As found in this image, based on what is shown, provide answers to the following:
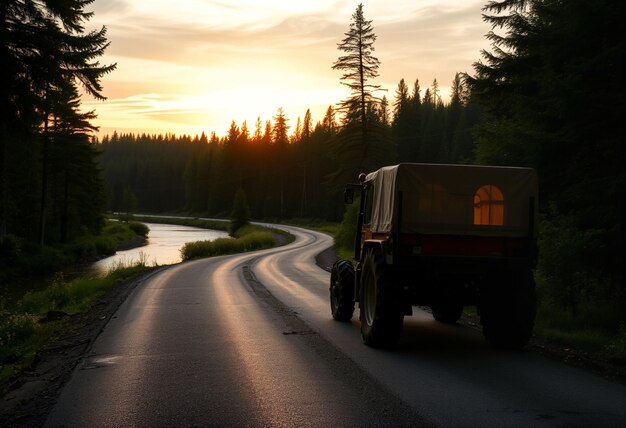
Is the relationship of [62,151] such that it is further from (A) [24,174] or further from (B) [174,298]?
(B) [174,298]

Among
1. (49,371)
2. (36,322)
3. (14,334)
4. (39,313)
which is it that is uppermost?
(49,371)

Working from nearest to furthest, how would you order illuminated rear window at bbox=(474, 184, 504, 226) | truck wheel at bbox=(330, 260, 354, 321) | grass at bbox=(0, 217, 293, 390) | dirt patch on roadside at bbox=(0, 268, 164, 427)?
1. dirt patch on roadside at bbox=(0, 268, 164, 427)
2. illuminated rear window at bbox=(474, 184, 504, 226)
3. grass at bbox=(0, 217, 293, 390)
4. truck wheel at bbox=(330, 260, 354, 321)

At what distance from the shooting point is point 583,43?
518 inches

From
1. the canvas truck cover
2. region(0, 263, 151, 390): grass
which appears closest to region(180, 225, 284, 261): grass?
region(0, 263, 151, 390): grass

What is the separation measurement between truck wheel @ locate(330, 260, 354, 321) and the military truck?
2543mm

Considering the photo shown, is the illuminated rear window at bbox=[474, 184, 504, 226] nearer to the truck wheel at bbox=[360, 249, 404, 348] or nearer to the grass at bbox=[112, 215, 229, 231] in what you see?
the truck wheel at bbox=[360, 249, 404, 348]

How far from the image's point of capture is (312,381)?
721cm

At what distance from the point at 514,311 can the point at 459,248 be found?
4.25 feet

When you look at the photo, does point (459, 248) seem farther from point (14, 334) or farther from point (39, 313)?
point (39, 313)

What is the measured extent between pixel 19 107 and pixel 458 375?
17.5 meters

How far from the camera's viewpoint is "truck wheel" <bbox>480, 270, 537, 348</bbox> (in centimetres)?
918

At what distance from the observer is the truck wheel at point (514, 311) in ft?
30.1

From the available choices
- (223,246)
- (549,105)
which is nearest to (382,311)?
(549,105)

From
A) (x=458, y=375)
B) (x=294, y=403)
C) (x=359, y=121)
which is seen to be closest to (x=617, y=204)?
(x=458, y=375)
